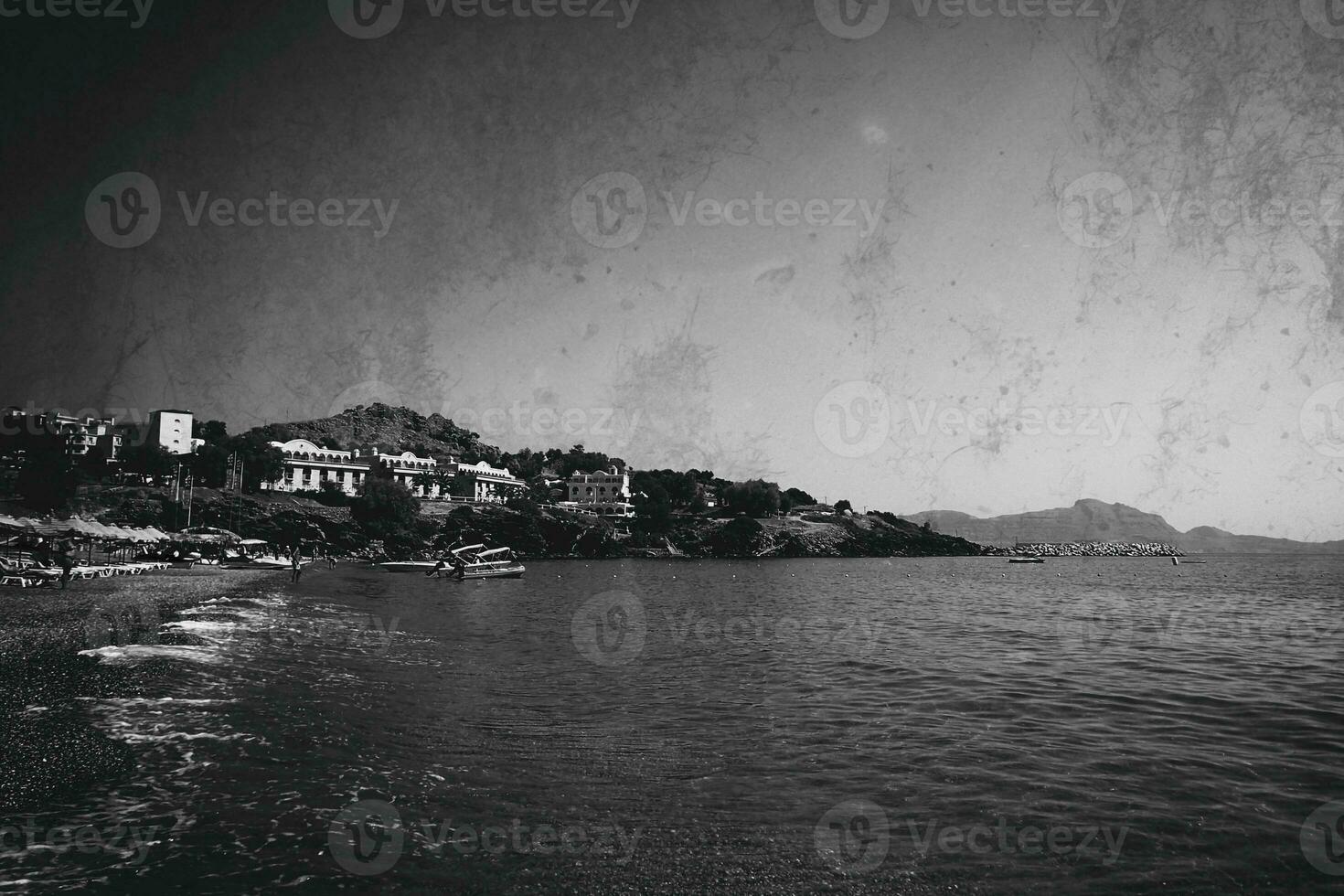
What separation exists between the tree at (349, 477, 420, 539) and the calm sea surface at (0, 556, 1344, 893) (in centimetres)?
10875

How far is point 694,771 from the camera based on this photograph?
13352mm

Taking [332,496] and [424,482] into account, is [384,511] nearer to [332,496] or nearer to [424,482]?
[332,496]

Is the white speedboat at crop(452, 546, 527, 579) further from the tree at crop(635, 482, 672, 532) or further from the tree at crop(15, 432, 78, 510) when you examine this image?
the tree at crop(635, 482, 672, 532)

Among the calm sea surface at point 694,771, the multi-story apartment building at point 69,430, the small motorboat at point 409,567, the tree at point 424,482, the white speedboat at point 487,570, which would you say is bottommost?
the small motorboat at point 409,567

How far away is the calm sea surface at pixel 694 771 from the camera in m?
9.29

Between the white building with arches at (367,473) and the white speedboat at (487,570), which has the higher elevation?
the white building with arches at (367,473)

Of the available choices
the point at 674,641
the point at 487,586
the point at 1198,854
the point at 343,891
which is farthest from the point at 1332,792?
the point at 487,586

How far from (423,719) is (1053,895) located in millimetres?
13573

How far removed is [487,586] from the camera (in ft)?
238

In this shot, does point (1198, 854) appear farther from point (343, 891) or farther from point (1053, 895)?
point (343, 891)

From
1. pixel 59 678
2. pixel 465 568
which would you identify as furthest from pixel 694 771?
pixel 465 568

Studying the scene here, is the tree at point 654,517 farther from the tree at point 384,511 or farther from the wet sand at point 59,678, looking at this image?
the wet sand at point 59,678

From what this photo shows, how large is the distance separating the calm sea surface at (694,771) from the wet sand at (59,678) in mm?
697

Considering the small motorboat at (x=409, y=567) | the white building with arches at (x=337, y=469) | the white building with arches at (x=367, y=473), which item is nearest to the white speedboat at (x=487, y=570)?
the small motorboat at (x=409, y=567)
